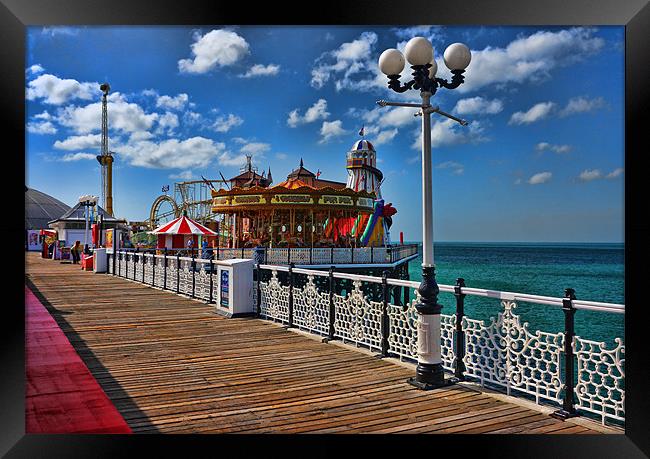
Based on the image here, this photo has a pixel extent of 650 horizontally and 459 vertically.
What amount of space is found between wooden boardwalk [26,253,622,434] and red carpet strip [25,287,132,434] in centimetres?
20

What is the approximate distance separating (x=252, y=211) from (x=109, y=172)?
168 ft

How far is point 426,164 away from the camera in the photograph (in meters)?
5.60

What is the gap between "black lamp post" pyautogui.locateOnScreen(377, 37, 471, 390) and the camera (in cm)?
542

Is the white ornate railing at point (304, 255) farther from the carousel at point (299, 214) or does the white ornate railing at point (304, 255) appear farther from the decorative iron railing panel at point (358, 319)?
the decorative iron railing panel at point (358, 319)

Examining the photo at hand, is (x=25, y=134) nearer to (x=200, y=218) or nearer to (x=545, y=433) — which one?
(x=545, y=433)

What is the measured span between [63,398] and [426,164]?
4.08 metres

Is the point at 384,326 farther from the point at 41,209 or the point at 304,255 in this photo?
the point at 41,209

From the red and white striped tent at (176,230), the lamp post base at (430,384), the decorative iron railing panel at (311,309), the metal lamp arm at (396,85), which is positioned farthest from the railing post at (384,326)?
the red and white striped tent at (176,230)
